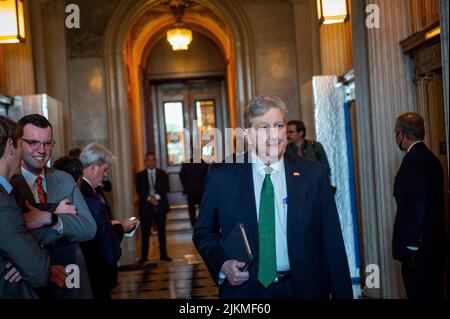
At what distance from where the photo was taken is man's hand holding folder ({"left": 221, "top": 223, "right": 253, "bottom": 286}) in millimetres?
2949

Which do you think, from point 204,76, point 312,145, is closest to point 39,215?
point 312,145

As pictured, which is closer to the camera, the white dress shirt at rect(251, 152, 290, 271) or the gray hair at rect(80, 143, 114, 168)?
the white dress shirt at rect(251, 152, 290, 271)

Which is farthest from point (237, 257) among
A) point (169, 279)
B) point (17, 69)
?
point (169, 279)

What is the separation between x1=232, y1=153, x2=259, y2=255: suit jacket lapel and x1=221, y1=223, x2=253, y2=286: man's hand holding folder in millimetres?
120

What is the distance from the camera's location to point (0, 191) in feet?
8.94

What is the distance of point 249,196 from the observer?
316 centimetres

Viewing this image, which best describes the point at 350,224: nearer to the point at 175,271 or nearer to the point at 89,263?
the point at 175,271

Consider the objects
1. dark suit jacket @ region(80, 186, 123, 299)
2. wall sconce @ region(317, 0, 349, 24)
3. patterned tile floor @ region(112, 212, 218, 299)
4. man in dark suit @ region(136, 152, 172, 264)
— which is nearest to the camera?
dark suit jacket @ region(80, 186, 123, 299)

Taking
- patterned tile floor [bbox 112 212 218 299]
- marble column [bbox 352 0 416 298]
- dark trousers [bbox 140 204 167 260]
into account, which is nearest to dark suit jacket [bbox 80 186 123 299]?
marble column [bbox 352 0 416 298]

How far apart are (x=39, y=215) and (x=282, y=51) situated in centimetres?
845

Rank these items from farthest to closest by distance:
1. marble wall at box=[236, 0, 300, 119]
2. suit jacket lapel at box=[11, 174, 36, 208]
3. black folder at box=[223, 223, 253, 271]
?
marble wall at box=[236, 0, 300, 119]
suit jacket lapel at box=[11, 174, 36, 208]
black folder at box=[223, 223, 253, 271]

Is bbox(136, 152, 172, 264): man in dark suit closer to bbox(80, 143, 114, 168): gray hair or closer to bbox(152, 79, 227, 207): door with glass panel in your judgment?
bbox(80, 143, 114, 168): gray hair

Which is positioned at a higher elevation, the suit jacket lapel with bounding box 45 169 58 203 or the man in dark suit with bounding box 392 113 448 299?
the suit jacket lapel with bounding box 45 169 58 203

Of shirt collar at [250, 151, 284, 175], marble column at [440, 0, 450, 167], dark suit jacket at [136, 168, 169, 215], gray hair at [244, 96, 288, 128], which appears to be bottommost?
dark suit jacket at [136, 168, 169, 215]
